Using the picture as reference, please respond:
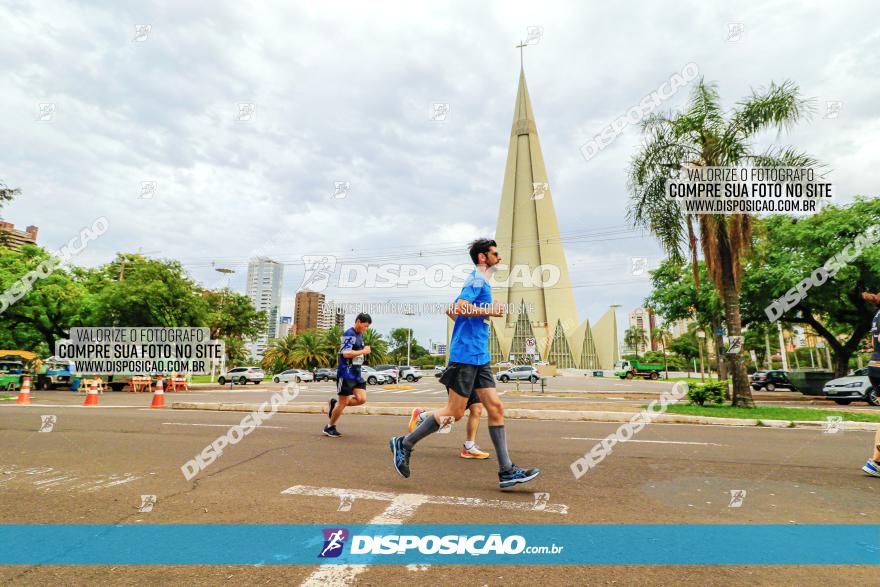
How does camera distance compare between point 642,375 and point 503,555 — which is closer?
point 503,555

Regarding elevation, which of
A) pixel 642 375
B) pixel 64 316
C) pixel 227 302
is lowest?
pixel 642 375

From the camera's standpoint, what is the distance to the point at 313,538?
281cm

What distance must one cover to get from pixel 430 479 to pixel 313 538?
161 cm

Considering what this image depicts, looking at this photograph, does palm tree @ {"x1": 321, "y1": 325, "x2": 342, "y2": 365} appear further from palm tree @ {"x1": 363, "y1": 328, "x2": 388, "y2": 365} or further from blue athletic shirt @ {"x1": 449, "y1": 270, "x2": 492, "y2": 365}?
blue athletic shirt @ {"x1": 449, "y1": 270, "x2": 492, "y2": 365}

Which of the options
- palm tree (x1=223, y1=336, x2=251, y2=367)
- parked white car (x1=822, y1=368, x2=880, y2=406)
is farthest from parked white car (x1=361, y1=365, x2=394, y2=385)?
parked white car (x1=822, y1=368, x2=880, y2=406)

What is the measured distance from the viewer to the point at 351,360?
6.99 m

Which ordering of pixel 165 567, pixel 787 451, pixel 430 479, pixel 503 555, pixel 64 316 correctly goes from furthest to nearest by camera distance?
pixel 64 316 < pixel 787 451 < pixel 430 479 < pixel 503 555 < pixel 165 567

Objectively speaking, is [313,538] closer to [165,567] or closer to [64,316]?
[165,567]

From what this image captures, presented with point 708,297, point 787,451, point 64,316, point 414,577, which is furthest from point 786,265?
point 64,316

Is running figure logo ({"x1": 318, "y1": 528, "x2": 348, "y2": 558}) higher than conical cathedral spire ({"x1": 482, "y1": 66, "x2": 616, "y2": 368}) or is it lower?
lower

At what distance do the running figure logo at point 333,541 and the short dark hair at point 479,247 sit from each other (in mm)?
2489

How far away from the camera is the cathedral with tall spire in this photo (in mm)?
85562

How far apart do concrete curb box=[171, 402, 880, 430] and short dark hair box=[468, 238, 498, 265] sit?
6.43 meters

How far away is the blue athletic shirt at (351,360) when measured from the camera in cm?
685
